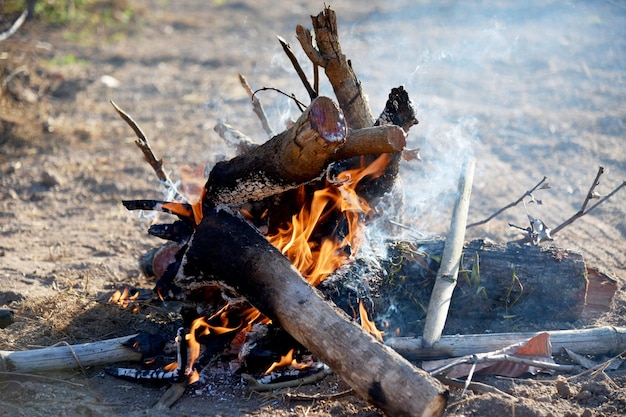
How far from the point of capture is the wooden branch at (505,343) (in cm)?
339

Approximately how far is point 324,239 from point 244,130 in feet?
13.7

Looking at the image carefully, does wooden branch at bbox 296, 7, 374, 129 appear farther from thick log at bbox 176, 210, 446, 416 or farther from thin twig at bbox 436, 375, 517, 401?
thin twig at bbox 436, 375, 517, 401

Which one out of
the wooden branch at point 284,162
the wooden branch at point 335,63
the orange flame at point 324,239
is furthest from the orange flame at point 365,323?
the wooden branch at point 335,63

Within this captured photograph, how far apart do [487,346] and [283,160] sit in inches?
58.5

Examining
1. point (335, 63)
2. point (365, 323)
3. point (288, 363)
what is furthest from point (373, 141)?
point (288, 363)

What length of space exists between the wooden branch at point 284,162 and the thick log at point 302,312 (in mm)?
173

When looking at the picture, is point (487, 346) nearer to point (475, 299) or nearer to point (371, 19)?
point (475, 299)

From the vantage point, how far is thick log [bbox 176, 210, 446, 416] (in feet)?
8.52

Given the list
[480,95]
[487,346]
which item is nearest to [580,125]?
[480,95]

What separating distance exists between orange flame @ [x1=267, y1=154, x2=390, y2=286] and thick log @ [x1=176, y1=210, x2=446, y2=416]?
35 cm

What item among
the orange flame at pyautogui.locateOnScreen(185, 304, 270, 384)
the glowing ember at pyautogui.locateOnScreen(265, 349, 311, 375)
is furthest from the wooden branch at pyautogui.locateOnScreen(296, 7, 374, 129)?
the glowing ember at pyautogui.locateOnScreen(265, 349, 311, 375)

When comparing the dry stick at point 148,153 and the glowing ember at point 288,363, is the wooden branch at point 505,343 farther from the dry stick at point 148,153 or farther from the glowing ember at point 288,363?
the dry stick at point 148,153

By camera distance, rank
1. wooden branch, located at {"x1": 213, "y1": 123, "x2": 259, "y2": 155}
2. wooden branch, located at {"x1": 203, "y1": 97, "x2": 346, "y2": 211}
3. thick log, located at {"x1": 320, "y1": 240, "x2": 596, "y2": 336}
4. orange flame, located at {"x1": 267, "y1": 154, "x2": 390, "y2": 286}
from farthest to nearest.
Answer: wooden branch, located at {"x1": 213, "y1": 123, "x2": 259, "y2": 155}, thick log, located at {"x1": 320, "y1": 240, "x2": 596, "y2": 336}, orange flame, located at {"x1": 267, "y1": 154, "x2": 390, "y2": 286}, wooden branch, located at {"x1": 203, "y1": 97, "x2": 346, "y2": 211}

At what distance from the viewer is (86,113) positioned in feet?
27.0
